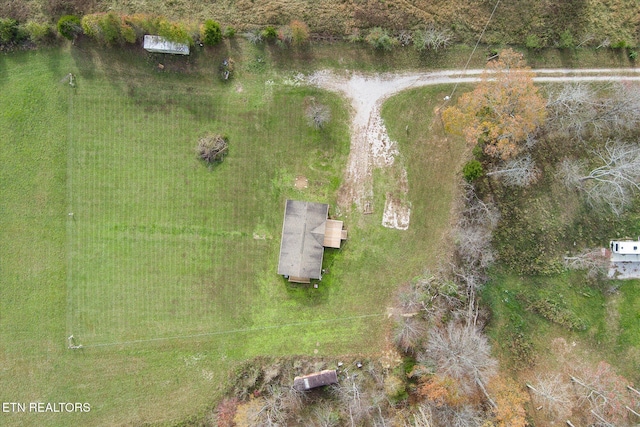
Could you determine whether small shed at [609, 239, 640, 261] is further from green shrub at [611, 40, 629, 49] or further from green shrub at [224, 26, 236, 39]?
green shrub at [224, 26, 236, 39]

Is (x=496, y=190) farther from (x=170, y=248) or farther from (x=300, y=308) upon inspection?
(x=170, y=248)

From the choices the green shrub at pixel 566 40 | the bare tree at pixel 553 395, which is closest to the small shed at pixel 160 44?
the green shrub at pixel 566 40

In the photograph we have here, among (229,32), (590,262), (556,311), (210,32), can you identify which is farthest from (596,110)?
(210,32)

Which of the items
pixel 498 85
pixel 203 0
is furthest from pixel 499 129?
pixel 203 0

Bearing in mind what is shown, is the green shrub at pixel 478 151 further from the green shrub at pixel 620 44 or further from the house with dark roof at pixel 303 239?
the green shrub at pixel 620 44

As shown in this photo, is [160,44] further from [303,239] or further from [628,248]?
[628,248]
